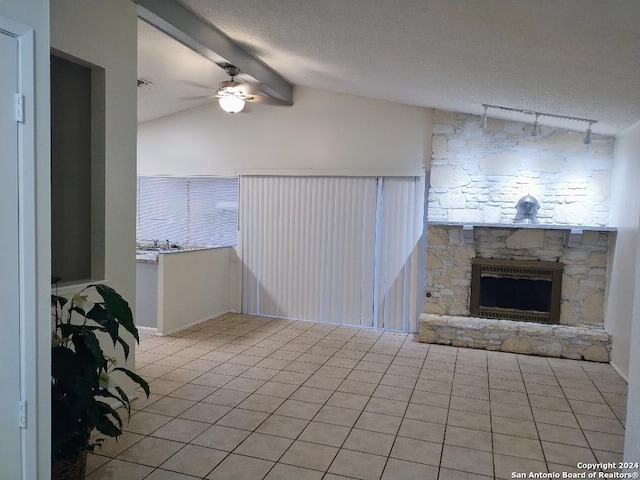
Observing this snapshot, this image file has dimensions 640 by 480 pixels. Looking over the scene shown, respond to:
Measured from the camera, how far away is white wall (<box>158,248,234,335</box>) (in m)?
5.19

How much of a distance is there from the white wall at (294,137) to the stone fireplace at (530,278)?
112cm

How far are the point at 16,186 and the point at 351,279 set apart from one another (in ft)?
14.6

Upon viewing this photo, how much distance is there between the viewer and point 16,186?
69.2 inches

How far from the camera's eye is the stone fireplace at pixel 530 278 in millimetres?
4859

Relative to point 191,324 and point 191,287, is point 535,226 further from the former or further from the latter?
point 191,324

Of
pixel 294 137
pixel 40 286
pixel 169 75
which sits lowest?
pixel 40 286

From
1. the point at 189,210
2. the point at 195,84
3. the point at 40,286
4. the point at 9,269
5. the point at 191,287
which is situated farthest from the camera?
the point at 189,210

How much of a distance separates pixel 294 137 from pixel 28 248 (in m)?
4.50

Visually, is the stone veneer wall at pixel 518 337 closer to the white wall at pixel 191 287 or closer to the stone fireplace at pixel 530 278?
the stone fireplace at pixel 530 278

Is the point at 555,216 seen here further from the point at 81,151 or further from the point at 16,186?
the point at 16,186

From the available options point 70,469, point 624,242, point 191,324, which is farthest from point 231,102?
point 624,242

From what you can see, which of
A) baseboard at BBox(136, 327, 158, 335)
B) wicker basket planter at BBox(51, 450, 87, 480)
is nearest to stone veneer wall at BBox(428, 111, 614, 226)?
baseboard at BBox(136, 327, 158, 335)

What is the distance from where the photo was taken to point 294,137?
6.04 meters

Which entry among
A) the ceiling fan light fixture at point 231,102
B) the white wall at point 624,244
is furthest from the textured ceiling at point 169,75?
the white wall at point 624,244
